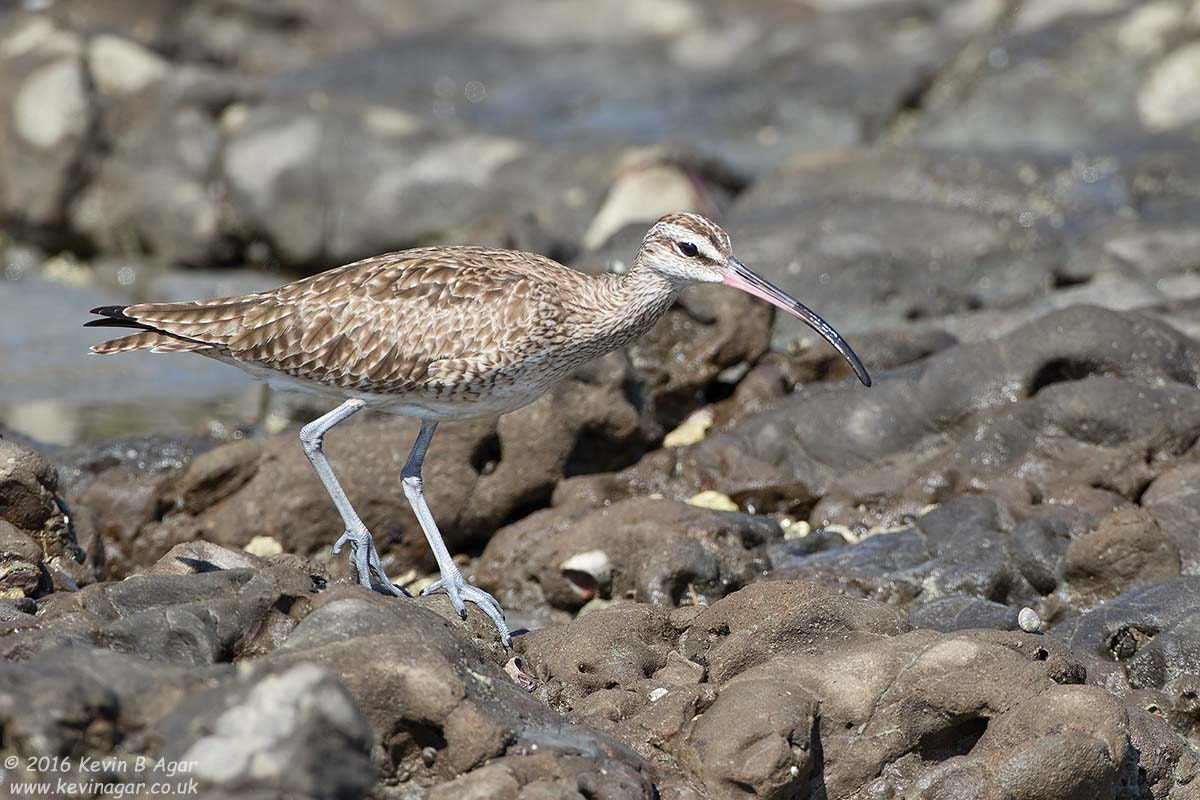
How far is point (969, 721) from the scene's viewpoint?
7887 mm

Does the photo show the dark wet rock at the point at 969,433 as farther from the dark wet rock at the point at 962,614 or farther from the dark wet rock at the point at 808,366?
the dark wet rock at the point at 962,614

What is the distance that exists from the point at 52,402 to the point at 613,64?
1423 cm

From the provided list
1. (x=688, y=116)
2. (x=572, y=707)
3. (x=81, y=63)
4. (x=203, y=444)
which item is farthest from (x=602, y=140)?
(x=572, y=707)

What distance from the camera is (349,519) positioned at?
30.2 ft

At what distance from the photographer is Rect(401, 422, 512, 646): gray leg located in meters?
8.79

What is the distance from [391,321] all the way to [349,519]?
3.82ft

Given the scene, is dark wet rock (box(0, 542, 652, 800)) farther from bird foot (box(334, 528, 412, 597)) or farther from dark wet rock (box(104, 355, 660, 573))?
dark wet rock (box(104, 355, 660, 573))

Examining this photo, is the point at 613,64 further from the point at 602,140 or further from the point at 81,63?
the point at 81,63

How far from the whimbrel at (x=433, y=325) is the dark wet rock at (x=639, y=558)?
154 cm

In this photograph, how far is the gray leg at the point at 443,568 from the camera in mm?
8789

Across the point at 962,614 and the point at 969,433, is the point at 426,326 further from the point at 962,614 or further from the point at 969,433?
the point at 969,433

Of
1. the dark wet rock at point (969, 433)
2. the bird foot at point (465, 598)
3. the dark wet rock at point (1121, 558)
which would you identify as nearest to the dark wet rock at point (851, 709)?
the bird foot at point (465, 598)

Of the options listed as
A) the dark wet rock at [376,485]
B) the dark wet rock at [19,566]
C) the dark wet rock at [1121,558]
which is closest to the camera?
the dark wet rock at [19,566]

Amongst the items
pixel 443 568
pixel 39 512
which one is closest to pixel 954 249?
pixel 443 568
